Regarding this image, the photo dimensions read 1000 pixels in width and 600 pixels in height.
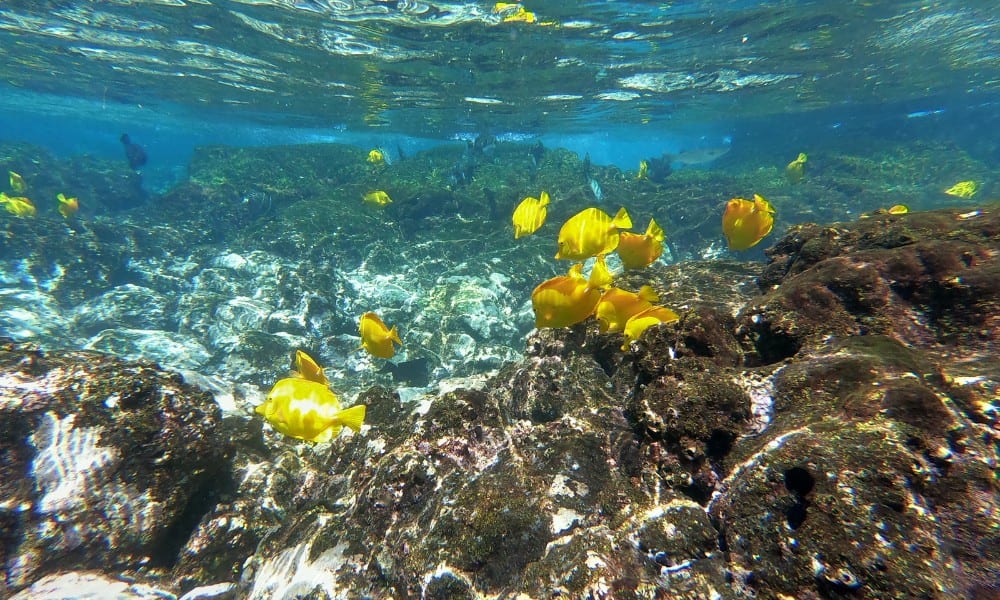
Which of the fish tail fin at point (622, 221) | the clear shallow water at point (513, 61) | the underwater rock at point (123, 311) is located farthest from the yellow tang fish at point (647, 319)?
the clear shallow water at point (513, 61)

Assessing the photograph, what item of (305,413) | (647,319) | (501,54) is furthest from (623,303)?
(501,54)

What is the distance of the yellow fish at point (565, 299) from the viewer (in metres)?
3.06

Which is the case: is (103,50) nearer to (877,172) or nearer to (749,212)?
(749,212)

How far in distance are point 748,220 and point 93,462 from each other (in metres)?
6.74

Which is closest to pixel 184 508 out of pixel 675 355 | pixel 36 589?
pixel 36 589

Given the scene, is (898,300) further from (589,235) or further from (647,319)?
(589,235)

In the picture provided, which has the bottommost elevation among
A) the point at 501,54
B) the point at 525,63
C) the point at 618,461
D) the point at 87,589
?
the point at 87,589

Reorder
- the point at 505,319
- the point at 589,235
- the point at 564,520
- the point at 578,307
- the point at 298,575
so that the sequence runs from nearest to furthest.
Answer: the point at 564,520
the point at 298,575
the point at 578,307
the point at 589,235
the point at 505,319

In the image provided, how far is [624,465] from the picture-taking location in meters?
2.88

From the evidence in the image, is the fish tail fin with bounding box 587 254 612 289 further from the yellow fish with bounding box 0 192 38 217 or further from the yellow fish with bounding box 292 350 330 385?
the yellow fish with bounding box 0 192 38 217

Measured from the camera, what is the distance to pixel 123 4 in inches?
583

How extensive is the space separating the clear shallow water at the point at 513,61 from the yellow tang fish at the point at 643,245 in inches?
521

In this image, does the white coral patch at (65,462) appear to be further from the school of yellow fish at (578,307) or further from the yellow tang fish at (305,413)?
the yellow tang fish at (305,413)

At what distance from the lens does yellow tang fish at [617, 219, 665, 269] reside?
4535 millimetres
